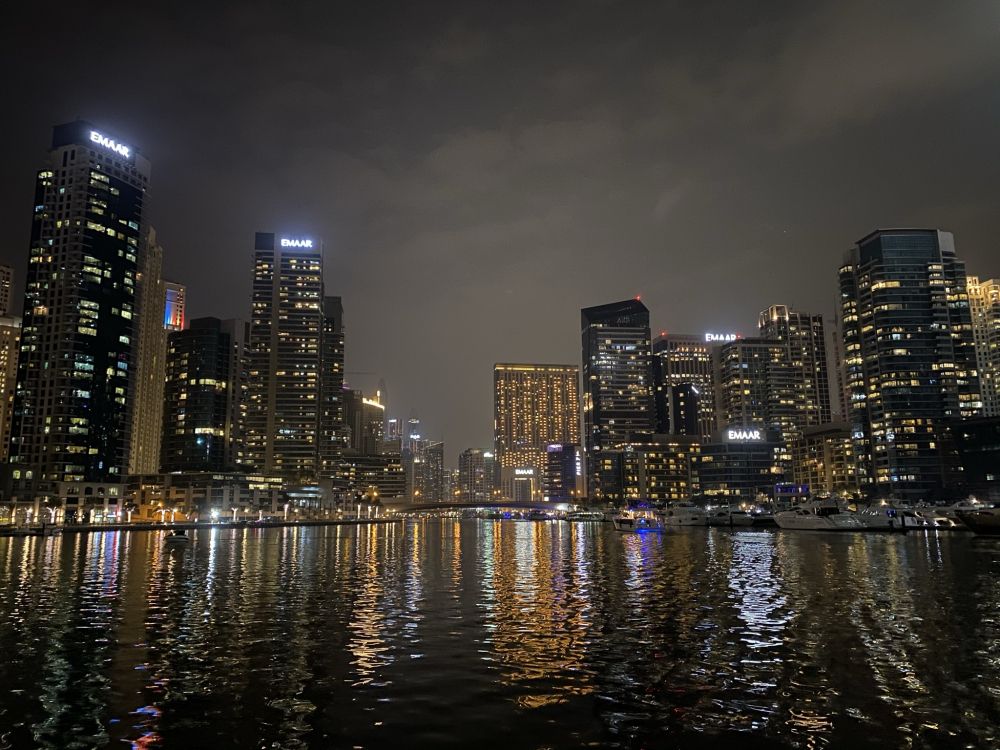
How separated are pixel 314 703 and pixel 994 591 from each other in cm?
4472

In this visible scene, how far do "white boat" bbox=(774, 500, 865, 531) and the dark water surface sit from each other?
4148 inches

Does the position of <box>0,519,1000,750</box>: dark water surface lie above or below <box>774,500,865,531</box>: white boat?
above

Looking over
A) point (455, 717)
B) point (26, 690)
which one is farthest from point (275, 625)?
point (455, 717)

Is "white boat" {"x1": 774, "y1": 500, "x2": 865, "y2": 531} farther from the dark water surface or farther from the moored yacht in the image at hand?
the dark water surface

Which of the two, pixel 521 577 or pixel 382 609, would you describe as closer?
pixel 382 609

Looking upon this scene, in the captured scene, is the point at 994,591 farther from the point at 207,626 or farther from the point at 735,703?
the point at 207,626

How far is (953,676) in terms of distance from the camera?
23281 millimetres

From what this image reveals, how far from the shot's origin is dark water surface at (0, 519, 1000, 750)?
18.1 m

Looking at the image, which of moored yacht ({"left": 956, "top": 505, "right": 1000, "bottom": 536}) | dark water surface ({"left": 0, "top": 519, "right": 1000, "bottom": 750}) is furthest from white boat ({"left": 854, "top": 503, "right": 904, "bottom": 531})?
dark water surface ({"left": 0, "top": 519, "right": 1000, "bottom": 750})

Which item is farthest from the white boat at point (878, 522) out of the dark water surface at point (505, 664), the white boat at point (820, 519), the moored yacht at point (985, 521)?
the dark water surface at point (505, 664)

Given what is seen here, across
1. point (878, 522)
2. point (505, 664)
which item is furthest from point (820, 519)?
point (505, 664)

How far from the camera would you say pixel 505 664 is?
2572cm

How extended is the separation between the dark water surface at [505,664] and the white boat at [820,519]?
4148 inches

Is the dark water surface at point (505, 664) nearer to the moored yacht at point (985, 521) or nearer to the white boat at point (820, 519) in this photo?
the moored yacht at point (985, 521)
